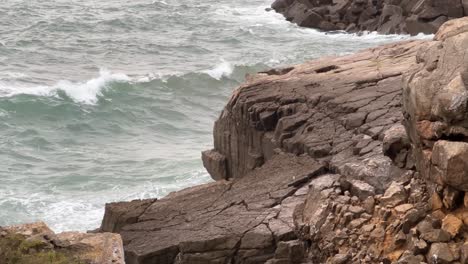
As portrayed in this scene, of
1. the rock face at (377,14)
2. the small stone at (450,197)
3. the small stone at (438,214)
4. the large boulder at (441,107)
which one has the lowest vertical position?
the rock face at (377,14)

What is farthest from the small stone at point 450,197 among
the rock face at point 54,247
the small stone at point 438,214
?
the rock face at point 54,247

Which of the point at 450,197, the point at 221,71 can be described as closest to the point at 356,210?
the point at 450,197

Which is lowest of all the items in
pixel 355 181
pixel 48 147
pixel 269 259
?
pixel 48 147

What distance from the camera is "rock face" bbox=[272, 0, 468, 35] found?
3331 cm

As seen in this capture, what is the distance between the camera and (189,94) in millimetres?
30141

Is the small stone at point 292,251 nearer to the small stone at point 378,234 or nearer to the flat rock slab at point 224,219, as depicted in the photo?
the flat rock slab at point 224,219

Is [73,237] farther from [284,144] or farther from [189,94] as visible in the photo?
[189,94]

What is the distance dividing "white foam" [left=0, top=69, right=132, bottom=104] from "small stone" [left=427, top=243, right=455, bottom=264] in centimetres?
2012

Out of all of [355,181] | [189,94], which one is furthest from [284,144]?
[189,94]

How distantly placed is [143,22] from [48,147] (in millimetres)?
20954

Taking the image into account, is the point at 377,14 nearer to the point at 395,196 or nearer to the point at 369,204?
the point at 369,204

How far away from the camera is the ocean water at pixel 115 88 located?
67.3 ft

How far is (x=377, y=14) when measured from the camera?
3950 cm

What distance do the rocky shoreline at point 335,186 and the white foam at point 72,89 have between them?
44.8 feet
